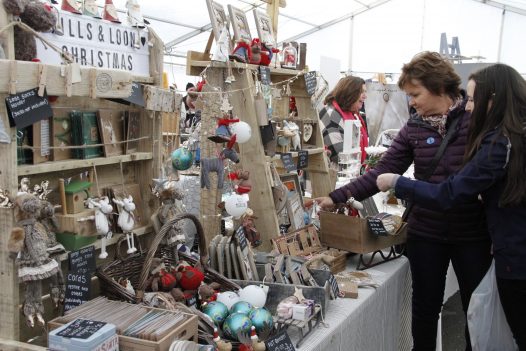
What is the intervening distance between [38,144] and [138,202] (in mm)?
438

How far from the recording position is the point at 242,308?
1.43m

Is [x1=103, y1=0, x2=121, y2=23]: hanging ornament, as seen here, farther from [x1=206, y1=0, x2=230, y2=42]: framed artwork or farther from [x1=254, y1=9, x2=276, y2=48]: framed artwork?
[x1=254, y1=9, x2=276, y2=48]: framed artwork

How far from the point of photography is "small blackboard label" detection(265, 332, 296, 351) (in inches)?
52.6

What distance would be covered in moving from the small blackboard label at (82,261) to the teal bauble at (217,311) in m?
0.35

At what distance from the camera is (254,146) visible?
2.21 meters

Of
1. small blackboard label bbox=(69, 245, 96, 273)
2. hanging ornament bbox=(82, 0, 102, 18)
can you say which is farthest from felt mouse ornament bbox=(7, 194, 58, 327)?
hanging ornament bbox=(82, 0, 102, 18)

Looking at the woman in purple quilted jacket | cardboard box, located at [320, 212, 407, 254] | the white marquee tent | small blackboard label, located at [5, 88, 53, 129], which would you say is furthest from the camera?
the white marquee tent

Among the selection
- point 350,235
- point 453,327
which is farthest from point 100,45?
point 453,327

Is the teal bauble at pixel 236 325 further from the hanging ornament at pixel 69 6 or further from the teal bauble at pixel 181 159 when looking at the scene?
the hanging ornament at pixel 69 6

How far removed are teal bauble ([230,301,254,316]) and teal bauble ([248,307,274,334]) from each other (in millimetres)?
21

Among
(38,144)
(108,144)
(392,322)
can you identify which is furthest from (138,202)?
(392,322)

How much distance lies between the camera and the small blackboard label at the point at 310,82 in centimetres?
268

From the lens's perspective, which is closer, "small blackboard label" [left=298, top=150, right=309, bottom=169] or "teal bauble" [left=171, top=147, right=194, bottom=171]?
"teal bauble" [left=171, top=147, right=194, bottom=171]

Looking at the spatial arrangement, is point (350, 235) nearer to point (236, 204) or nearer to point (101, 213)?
point (236, 204)
